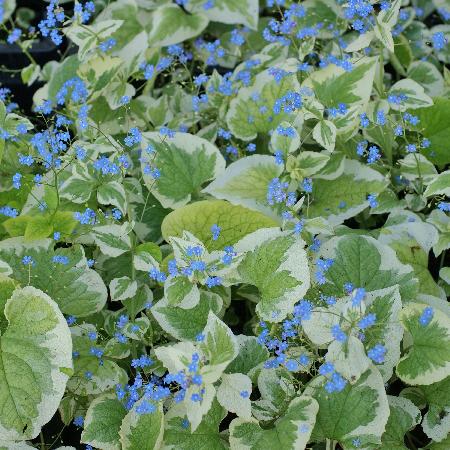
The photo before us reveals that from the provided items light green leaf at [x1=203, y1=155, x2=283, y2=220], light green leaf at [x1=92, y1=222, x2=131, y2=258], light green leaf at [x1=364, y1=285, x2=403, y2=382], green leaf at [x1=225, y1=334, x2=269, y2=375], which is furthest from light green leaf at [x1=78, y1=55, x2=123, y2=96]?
light green leaf at [x1=364, y1=285, x2=403, y2=382]

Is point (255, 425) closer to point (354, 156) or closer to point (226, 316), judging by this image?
point (226, 316)

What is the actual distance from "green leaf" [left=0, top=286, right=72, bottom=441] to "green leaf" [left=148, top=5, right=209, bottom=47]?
90 centimetres

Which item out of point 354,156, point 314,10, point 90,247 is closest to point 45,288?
point 90,247

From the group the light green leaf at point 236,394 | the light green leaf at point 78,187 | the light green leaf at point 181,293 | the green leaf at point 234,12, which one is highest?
the green leaf at point 234,12

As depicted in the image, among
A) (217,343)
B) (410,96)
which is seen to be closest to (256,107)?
(410,96)

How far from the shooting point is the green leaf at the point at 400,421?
A: 1326mm

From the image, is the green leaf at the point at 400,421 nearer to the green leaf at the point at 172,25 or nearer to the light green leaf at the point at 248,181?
the light green leaf at the point at 248,181

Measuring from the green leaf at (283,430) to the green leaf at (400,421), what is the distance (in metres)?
0.18

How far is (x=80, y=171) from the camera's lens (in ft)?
4.81

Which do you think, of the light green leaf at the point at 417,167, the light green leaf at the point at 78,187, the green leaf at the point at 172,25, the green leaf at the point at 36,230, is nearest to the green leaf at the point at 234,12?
the green leaf at the point at 172,25

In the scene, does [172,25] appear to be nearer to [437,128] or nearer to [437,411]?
[437,128]

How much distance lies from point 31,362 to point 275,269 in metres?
0.46

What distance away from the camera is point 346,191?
5.50 feet

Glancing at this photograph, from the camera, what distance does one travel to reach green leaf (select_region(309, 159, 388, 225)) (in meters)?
1.64
